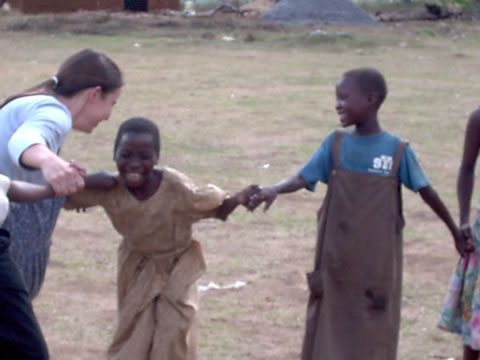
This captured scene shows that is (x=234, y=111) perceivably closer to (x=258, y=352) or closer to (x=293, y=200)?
(x=293, y=200)

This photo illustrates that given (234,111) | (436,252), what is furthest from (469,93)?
(436,252)

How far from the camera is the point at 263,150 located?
30.8ft

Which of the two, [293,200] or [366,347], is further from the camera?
[293,200]

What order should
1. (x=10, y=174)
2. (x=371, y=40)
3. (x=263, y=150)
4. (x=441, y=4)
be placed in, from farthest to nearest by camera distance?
1. (x=441, y=4)
2. (x=371, y=40)
3. (x=263, y=150)
4. (x=10, y=174)

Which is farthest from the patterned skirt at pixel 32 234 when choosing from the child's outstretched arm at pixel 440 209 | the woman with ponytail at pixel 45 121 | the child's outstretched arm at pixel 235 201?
the child's outstretched arm at pixel 440 209

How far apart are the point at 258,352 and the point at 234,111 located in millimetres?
7326

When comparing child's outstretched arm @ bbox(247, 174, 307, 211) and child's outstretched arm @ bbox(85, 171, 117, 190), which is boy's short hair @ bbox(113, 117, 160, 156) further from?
child's outstretched arm @ bbox(247, 174, 307, 211)

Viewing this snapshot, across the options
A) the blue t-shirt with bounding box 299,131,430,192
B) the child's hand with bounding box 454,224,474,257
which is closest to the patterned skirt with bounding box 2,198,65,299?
the blue t-shirt with bounding box 299,131,430,192

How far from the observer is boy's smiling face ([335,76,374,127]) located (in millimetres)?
3707

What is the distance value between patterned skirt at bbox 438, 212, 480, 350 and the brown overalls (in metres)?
0.26

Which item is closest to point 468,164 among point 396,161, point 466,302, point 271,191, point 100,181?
point 396,161

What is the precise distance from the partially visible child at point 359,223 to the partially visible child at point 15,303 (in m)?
1.07

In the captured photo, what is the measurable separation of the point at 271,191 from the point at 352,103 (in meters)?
0.47

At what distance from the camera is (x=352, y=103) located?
371 cm
